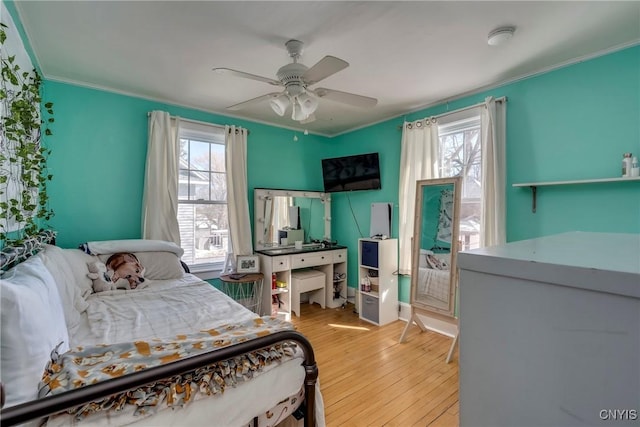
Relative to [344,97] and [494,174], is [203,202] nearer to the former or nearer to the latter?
[344,97]

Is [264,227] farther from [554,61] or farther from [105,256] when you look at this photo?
[554,61]

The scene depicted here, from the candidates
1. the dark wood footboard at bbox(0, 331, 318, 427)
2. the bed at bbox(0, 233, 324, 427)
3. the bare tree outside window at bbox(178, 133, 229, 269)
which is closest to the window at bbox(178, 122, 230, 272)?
the bare tree outside window at bbox(178, 133, 229, 269)

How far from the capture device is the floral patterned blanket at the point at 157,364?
93 centimetres

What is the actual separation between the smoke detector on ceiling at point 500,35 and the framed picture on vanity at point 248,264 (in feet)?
9.97

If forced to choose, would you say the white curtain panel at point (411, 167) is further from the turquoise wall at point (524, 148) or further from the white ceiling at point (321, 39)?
the white ceiling at point (321, 39)

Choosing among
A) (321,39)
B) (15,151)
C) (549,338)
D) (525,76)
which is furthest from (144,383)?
(525,76)

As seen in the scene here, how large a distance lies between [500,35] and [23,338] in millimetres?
2836

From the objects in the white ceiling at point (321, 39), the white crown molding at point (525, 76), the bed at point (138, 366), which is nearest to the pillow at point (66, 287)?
the bed at point (138, 366)

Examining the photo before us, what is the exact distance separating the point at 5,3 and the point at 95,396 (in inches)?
85.1

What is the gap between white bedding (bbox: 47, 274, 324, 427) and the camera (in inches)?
38.5

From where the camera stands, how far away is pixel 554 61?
228 centimetres

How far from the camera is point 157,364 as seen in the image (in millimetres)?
1036

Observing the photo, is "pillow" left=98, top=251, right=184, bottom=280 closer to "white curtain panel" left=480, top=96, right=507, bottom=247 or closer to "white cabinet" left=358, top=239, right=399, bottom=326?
"white cabinet" left=358, top=239, right=399, bottom=326

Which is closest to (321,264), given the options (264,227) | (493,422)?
(264,227)
